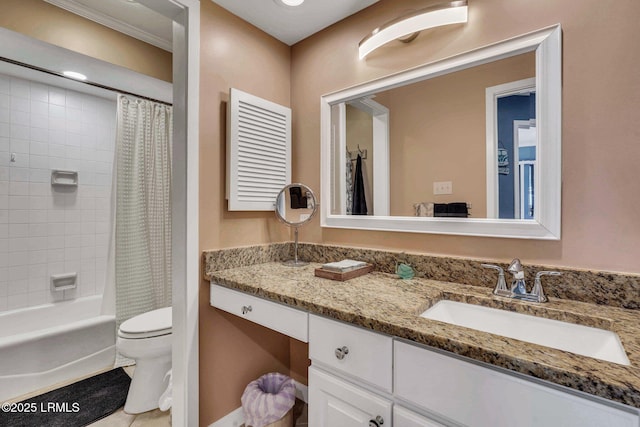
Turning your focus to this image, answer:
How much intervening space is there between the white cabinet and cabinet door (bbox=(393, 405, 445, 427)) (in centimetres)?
4

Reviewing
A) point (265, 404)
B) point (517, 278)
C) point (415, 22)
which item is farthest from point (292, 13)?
point (265, 404)

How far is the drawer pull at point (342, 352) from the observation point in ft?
2.97

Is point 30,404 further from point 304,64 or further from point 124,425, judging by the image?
point 304,64

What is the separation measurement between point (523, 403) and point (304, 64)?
1.85m

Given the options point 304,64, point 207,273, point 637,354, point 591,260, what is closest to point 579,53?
point 591,260

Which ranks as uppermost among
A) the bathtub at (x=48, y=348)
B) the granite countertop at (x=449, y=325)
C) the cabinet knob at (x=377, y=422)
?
the granite countertop at (x=449, y=325)

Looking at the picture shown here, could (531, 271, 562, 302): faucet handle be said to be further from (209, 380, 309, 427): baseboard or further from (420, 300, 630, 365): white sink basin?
(209, 380, 309, 427): baseboard

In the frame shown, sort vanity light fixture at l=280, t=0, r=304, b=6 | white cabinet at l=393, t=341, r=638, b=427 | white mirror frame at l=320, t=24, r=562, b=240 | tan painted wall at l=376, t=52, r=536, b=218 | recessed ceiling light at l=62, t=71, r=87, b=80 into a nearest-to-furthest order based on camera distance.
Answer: white cabinet at l=393, t=341, r=638, b=427
white mirror frame at l=320, t=24, r=562, b=240
tan painted wall at l=376, t=52, r=536, b=218
vanity light fixture at l=280, t=0, r=304, b=6
recessed ceiling light at l=62, t=71, r=87, b=80

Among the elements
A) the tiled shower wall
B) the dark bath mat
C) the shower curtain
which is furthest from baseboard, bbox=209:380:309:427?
the tiled shower wall

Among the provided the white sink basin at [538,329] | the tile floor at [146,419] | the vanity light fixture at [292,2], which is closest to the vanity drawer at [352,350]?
the white sink basin at [538,329]

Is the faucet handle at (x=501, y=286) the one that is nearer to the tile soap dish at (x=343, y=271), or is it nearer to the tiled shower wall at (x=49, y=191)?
the tile soap dish at (x=343, y=271)

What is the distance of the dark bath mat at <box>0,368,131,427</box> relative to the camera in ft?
5.25

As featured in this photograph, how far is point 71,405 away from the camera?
1738mm

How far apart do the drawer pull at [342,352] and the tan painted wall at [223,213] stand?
0.81m
